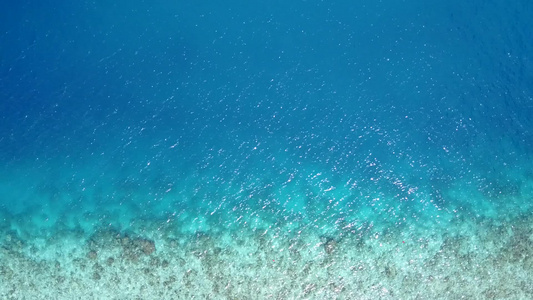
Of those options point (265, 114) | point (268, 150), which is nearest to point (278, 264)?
point (268, 150)

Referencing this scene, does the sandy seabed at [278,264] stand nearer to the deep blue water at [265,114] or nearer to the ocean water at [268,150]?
the ocean water at [268,150]

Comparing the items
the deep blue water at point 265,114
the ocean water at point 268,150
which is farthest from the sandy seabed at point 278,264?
the deep blue water at point 265,114

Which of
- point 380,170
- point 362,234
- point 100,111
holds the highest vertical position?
point 100,111

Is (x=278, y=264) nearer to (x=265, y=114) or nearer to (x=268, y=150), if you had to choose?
(x=268, y=150)

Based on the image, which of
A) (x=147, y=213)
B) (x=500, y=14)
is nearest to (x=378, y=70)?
(x=500, y=14)

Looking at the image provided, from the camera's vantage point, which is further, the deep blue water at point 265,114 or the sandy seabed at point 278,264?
the deep blue water at point 265,114

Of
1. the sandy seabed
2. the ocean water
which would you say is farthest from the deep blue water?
the sandy seabed

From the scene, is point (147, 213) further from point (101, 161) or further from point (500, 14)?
point (500, 14)
